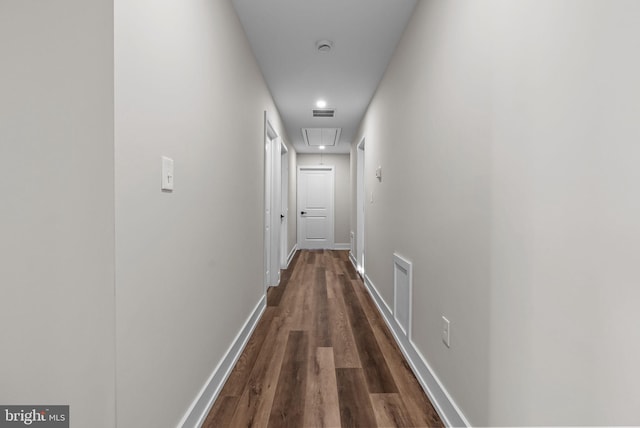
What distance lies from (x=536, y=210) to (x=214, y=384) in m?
1.71

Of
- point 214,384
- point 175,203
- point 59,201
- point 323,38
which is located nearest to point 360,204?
point 323,38

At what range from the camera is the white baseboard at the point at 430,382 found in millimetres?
1358

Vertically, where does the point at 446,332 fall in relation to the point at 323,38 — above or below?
below

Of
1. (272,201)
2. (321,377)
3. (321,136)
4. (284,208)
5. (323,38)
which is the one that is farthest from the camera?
(321,136)

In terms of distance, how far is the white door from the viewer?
7199mm

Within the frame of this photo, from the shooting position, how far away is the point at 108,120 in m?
0.83

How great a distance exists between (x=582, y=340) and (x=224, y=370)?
5.69 ft

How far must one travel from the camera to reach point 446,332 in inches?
58.4

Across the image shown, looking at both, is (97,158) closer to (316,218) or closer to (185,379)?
(185,379)

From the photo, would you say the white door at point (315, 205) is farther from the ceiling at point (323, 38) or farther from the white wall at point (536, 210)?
the white wall at point (536, 210)

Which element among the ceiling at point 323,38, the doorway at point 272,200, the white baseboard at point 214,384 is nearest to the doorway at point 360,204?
the ceiling at point 323,38

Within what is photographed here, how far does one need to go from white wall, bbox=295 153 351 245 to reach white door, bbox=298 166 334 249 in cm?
13

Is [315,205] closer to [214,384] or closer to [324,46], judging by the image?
[324,46]

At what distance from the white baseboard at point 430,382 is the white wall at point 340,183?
4.71 m
